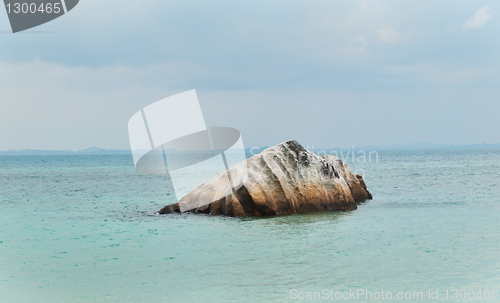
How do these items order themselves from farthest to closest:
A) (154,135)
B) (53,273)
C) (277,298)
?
(154,135) → (53,273) → (277,298)

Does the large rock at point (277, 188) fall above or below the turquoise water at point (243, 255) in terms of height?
above

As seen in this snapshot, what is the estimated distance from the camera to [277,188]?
1185 centimetres

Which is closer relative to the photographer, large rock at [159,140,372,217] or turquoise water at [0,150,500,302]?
turquoise water at [0,150,500,302]

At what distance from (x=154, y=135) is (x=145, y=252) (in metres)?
3.31

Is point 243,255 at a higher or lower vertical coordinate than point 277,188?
lower

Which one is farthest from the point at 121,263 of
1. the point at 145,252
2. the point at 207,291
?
the point at 207,291

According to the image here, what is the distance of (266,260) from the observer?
23.3 feet

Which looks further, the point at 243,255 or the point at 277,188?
the point at 277,188

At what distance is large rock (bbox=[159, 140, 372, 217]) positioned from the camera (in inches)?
464

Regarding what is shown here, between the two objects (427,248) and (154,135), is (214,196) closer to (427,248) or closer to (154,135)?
(154,135)

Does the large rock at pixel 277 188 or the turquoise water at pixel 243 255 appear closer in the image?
the turquoise water at pixel 243 255

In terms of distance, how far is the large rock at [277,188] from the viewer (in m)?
11.8

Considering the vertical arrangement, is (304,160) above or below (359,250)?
above

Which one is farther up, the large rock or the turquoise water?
the large rock
